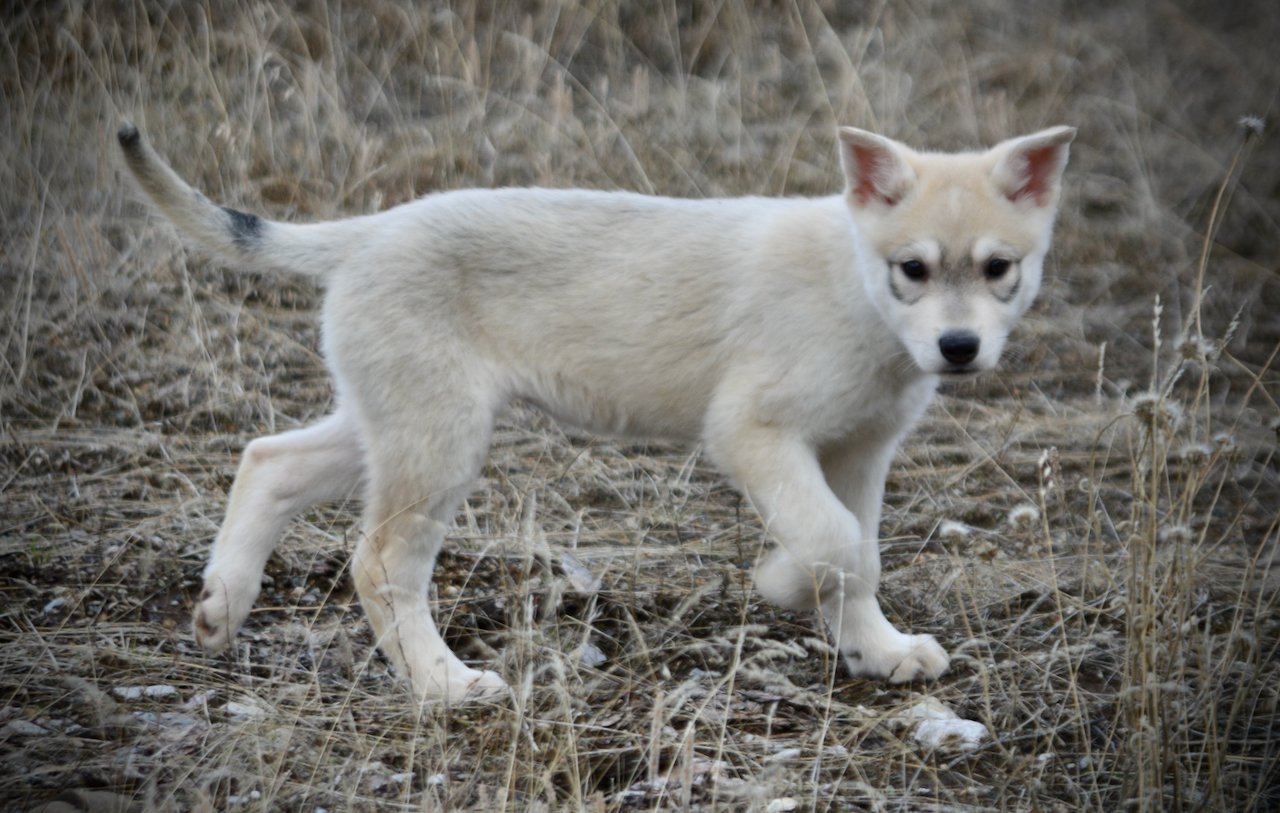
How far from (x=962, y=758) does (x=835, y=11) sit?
6421 mm

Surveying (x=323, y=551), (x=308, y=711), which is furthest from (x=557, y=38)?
(x=308, y=711)

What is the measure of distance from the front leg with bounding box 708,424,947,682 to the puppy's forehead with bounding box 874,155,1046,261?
2.09 ft

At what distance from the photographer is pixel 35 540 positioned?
4.35 meters

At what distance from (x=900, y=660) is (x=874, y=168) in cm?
133

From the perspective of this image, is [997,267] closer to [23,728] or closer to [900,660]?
[900,660]

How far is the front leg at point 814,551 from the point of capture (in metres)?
3.53

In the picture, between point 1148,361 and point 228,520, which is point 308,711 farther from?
point 1148,361

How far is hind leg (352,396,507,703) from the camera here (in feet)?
12.1

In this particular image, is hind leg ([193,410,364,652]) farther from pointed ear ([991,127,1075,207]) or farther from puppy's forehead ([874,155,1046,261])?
pointed ear ([991,127,1075,207])

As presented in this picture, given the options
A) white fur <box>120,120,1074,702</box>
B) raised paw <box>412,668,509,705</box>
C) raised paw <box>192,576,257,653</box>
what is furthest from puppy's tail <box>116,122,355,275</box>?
raised paw <box>412,668,509,705</box>

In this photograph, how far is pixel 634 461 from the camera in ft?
16.9

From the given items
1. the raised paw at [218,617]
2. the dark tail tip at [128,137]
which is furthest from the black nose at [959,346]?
the dark tail tip at [128,137]

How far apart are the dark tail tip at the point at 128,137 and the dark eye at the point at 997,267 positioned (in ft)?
7.43

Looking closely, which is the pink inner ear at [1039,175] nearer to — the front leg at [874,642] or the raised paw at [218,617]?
the front leg at [874,642]
